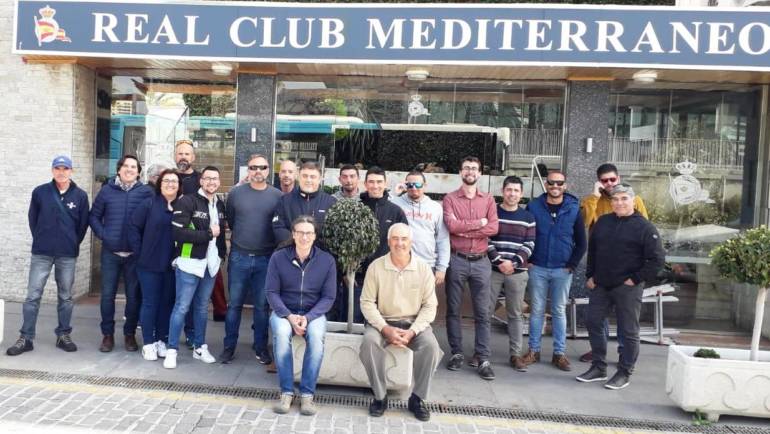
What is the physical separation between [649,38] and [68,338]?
6435 millimetres

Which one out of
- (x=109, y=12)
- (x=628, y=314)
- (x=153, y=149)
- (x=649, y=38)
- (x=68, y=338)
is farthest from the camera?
(x=153, y=149)

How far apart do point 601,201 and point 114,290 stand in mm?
4926

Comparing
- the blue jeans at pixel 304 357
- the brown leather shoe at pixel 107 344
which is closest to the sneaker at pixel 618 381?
the blue jeans at pixel 304 357

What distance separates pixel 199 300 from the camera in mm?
5832

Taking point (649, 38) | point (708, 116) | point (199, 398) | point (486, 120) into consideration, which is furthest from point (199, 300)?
point (708, 116)

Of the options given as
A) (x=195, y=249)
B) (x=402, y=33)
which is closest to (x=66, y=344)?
(x=195, y=249)

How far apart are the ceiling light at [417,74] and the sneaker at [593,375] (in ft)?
11.9

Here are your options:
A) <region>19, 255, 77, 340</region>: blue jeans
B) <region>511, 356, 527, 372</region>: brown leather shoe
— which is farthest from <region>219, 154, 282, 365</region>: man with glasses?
<region>511, 356, 527, 372</region>: brown leather shoe

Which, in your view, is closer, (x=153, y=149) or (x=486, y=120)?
(x=486, y=120)

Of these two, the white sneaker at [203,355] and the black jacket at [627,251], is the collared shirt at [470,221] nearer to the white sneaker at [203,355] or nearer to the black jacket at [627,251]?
the black jacket at [627,251]

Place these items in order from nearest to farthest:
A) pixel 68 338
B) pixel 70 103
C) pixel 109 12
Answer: pixel 68 338 → pixel 109 12 → pixel 70 103

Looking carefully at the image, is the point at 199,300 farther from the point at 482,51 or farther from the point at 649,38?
the point at 649,38

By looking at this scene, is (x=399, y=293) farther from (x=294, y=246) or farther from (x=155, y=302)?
(x=155, y=302)

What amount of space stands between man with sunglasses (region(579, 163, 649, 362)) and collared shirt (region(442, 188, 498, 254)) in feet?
3.94
